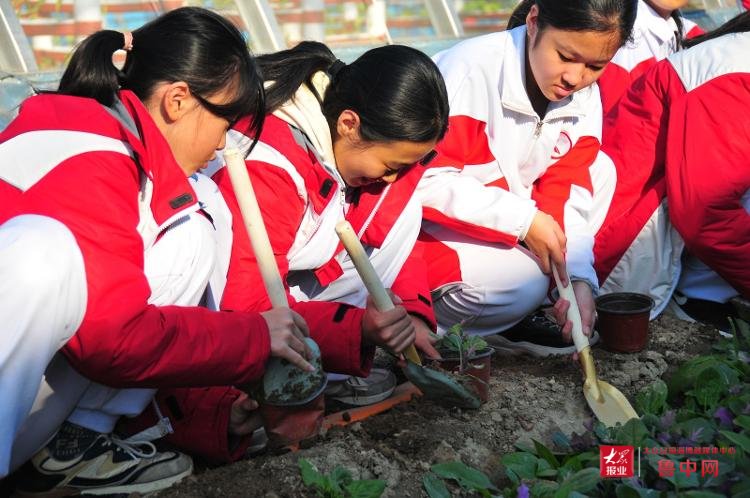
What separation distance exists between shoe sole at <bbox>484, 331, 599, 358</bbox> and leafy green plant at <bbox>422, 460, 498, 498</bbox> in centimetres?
114

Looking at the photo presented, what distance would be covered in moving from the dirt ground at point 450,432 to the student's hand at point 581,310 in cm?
15

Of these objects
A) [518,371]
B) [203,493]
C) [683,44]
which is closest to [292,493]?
[203,493]

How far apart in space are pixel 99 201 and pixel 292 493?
32.4 inches

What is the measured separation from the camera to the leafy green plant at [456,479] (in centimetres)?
235

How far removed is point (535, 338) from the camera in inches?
146

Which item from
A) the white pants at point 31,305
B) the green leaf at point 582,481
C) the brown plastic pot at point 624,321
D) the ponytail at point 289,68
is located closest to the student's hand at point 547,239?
the brown plastic pot at point 624,321

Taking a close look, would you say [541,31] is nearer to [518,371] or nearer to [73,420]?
[518,371]

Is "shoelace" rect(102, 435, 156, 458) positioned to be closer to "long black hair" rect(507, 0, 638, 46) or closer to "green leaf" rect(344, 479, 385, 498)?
"green leaf" rect(344, 479, 385, 498)

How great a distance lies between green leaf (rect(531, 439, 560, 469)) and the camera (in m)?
2.55

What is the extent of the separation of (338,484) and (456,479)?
34cm

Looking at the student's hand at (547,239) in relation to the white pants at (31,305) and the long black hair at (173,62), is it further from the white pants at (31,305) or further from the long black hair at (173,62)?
the white pants at (31,305)

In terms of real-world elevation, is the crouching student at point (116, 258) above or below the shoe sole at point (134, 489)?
above

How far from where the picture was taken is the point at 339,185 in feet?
9.58

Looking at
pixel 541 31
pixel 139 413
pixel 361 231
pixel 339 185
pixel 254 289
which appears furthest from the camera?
pixel 541 31
